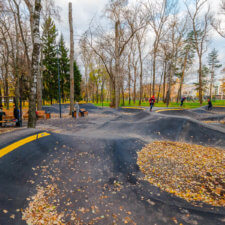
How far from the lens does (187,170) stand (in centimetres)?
464

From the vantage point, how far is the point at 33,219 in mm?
2508

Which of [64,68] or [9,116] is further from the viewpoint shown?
[64,68]

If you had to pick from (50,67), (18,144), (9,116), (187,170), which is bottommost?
(187,170)

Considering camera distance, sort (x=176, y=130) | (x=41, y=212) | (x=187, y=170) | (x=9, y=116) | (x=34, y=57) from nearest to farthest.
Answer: (x=41, y=212)
(x=187, y=170)
(x=34, y=57)
(x=176, y=130)
(x=9, y=116)

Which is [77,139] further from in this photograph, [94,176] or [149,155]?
[149,155]

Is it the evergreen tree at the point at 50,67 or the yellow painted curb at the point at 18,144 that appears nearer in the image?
the yellow painted curb at the point at 18,144

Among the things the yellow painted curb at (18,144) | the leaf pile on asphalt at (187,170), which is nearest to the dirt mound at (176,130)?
the leaf pile on asphalt at (187,170)

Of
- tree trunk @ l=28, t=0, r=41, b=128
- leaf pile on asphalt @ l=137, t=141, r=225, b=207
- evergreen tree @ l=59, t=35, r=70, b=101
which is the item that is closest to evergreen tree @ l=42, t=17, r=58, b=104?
evergreen tree @ l=59, t=35, r=70, b=101

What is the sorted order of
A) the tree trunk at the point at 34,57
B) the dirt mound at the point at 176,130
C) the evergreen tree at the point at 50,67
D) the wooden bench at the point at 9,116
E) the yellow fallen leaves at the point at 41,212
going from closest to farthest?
1. the yellow fallen leaves at the point at 41,212
2. the tree trunk at the point at 34,57
3. the dirt mound at the point at 176,130
4. the wooden bench at the point at 9,116
5. the evergreen tree at the point at 50,67

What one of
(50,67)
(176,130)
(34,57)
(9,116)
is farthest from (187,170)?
(50,67)

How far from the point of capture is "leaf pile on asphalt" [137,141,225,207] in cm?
359

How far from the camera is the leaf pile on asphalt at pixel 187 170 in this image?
3.59 m

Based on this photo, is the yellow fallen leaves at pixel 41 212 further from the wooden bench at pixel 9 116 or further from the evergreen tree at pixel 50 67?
the evergreen tree at pixel 50 67

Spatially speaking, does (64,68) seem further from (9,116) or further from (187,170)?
(187,170)
